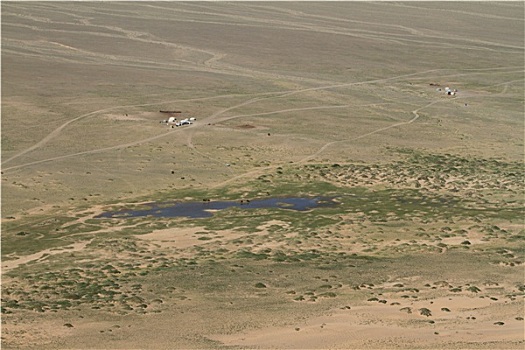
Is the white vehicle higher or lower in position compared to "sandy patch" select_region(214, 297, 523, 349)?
lower

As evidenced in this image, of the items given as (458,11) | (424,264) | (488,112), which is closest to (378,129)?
(488,112)

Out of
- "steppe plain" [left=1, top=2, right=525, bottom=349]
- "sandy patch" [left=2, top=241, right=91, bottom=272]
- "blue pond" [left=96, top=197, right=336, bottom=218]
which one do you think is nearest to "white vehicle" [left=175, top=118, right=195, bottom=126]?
"steppe plain" [left=1, top=2, right=525, bottom=349]

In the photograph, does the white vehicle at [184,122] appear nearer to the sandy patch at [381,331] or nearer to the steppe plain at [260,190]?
the steppe plain at [260,190]

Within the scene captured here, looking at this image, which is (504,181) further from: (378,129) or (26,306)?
(26,306)

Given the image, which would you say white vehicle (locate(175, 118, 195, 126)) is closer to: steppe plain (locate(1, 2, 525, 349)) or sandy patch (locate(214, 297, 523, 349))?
steppe plain (locate(1, 2, 525, 349))

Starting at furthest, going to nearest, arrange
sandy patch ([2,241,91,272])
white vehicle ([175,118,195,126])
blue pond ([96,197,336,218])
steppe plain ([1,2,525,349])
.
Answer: white vehicle ([175,118,195,126]), blue pond ([96,197,336,218]), sandy patch ([2,241,91,272]), steppe plain ([1,2,525,349])

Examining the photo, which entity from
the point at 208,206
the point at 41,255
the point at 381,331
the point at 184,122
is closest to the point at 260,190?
the point at 208,206
